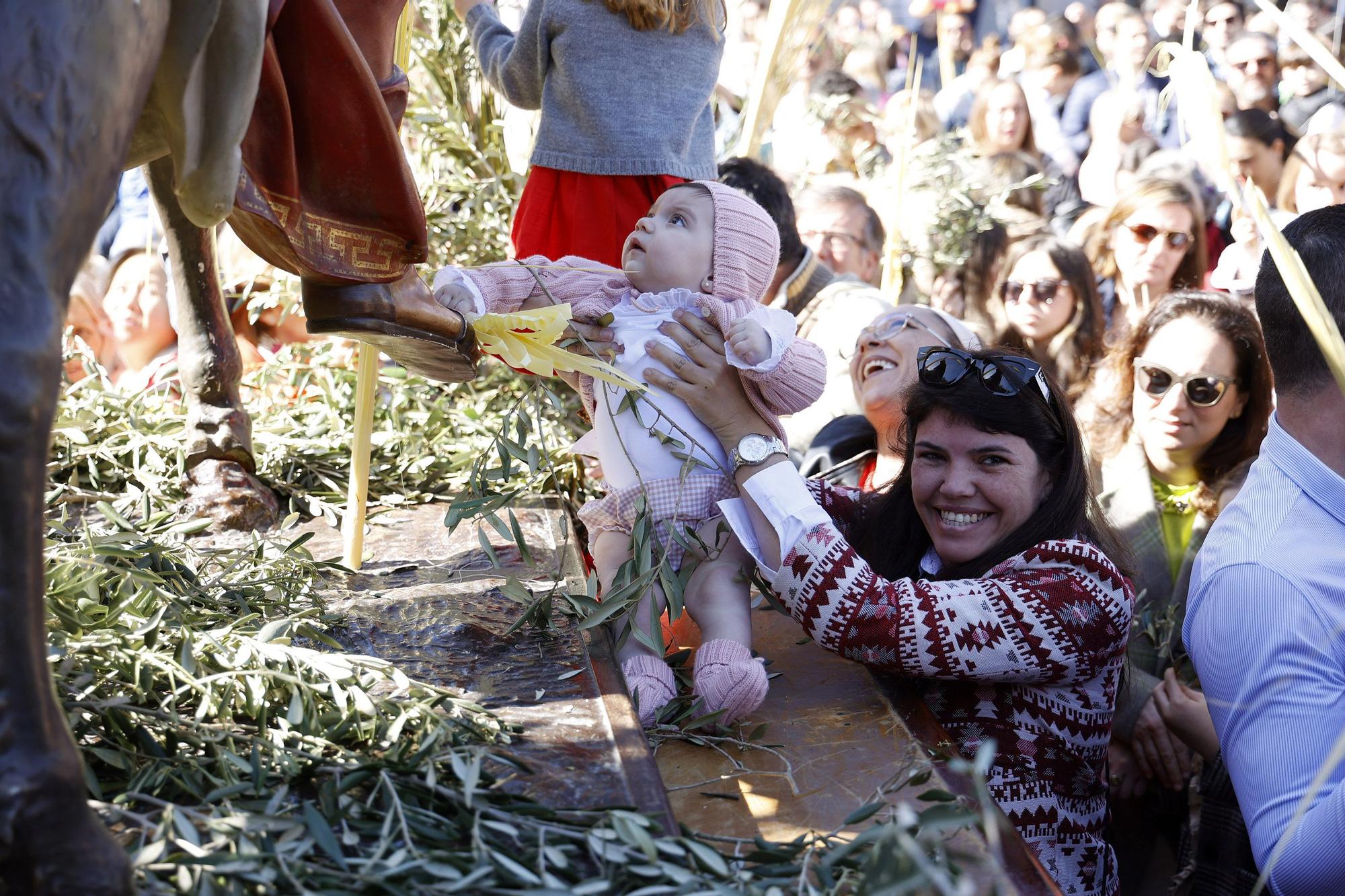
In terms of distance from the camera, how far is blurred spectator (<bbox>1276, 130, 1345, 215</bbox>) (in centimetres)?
447

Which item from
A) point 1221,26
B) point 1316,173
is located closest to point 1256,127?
point 1316,173

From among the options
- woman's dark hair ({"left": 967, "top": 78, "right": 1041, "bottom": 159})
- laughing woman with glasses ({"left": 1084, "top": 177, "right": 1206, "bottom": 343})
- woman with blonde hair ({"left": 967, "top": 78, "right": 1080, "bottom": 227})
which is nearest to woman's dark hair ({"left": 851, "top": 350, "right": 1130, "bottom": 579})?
laughing woman with glasses ({"left": 1084, "top": 177, "right": 1206, "bottom": 343})

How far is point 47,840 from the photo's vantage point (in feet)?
3.57

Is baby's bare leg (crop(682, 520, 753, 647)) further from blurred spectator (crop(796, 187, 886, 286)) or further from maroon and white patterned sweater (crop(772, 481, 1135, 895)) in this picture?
blurred spectator (crop(796, 187, 886, 286))

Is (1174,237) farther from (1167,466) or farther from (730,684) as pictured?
(730,684)

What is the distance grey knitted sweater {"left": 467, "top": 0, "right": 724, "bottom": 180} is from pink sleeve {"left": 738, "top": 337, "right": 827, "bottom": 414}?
1.05 m

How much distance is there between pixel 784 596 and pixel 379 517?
4.40ft

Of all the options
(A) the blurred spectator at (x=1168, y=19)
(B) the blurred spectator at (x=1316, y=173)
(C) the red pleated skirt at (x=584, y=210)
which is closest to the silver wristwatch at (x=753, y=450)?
(C) the red pleated skirt at (x=584, y=210)

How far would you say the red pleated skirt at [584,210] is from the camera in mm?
3268

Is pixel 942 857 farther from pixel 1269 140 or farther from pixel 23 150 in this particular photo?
pixel 1269 140

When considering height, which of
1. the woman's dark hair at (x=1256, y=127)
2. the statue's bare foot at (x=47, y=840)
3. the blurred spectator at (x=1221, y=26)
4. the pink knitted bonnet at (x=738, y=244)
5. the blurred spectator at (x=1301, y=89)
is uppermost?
the blurred spectator at (x=1221, y=26)

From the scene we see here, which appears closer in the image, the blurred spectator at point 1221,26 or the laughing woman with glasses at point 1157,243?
the laughing woman with glasses at point 1157,243

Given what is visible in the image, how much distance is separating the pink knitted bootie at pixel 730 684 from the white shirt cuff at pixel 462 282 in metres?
0.81

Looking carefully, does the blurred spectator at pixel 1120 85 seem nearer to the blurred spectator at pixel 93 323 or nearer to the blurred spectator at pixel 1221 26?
the blurred spectator at pixel 1221 26
